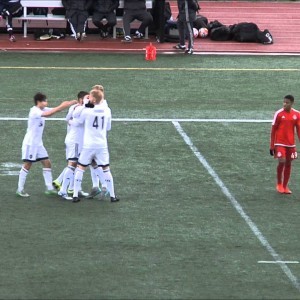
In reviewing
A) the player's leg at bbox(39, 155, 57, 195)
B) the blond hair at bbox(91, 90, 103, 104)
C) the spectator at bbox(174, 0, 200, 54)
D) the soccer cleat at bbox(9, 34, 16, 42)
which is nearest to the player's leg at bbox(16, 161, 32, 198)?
the player's leg at bbox(39, 155, 57, 195)

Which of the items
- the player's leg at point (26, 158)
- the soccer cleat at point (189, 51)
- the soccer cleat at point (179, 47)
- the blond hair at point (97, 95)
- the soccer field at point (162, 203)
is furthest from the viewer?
the soccer cleat at point (179, 47)

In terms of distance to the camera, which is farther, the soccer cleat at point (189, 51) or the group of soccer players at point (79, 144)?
the soccer cleat at point (189, 51)

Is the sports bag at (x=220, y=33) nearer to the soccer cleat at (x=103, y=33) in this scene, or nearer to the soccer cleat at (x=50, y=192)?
the soccer cleat at (x=103, y=33)

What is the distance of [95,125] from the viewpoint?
55.5ft

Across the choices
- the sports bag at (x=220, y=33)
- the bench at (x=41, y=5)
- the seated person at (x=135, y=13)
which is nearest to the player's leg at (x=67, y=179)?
the seated person at (x=135, y=13)

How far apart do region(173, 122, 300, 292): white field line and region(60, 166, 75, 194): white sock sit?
250 cm

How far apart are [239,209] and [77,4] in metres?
15.8

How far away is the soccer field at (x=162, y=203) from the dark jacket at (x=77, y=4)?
12.3 ft

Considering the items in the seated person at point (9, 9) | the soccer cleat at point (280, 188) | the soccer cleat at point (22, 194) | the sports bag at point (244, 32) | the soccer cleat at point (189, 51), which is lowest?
the soccer cleat at point (22, 194)

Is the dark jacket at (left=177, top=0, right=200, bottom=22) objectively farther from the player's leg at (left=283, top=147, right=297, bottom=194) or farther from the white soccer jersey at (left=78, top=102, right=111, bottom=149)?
the white soccer jersey at (left=78, top=102, right=111, bottom=149)

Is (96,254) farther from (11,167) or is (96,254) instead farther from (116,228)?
(11,167)

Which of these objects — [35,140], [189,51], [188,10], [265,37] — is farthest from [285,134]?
[265,37]

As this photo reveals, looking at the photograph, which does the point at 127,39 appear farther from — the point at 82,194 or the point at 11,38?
the point at 82,194

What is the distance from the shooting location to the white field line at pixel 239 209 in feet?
47.0
